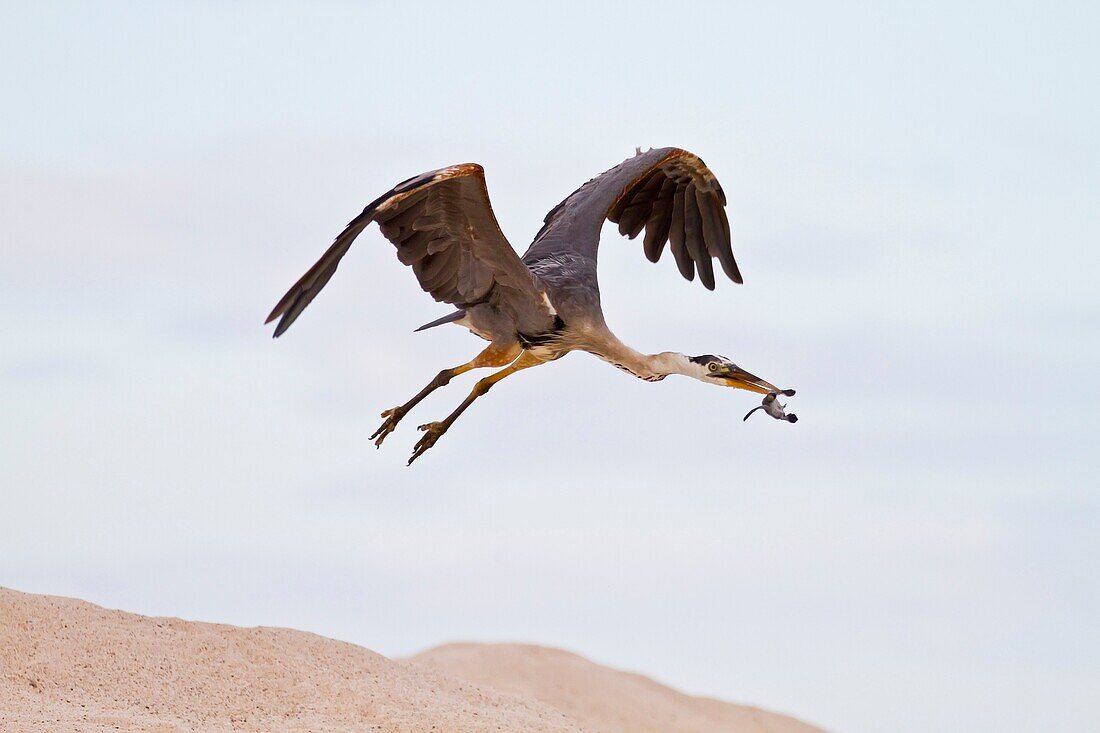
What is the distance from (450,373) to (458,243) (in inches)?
31.8

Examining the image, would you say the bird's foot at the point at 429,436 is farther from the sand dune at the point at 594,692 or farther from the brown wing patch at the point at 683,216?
the sand dune at the point at 594,692

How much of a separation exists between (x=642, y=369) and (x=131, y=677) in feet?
15.6

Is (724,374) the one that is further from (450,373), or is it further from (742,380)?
(450,373)

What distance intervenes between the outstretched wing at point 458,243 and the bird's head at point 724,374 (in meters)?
0.83

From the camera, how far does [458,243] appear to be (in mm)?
7590

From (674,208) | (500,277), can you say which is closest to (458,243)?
(500,277)

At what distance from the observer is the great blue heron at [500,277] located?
7.26 metres

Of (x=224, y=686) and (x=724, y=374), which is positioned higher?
(x=724, y=374)

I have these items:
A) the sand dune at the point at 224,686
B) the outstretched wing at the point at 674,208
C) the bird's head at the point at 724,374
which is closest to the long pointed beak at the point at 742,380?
the bird's head at the point at 724,374

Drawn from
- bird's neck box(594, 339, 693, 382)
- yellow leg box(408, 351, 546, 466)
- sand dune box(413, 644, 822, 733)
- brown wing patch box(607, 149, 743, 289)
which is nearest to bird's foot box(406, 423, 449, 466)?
yellow leg box(408, 351, 546, 466)

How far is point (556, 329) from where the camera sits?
789 centimetres

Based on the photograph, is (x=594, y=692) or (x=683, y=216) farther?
(x=594, y=692)

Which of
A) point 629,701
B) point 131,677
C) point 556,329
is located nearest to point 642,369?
point 556,329

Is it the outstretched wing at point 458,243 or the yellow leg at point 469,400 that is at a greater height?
the outstretched wing at point 458,243
